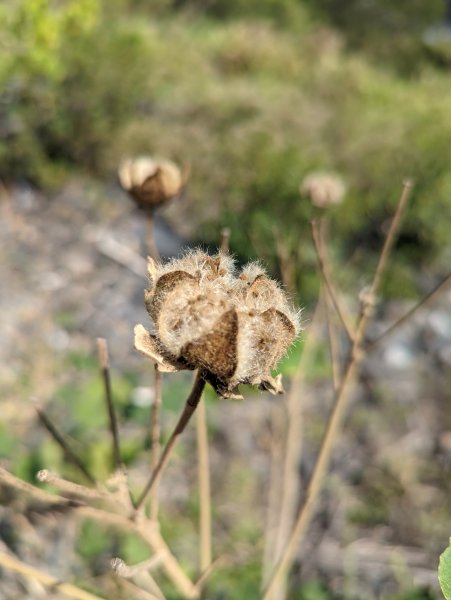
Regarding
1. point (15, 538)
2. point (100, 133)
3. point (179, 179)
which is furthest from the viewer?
point (100, 133)

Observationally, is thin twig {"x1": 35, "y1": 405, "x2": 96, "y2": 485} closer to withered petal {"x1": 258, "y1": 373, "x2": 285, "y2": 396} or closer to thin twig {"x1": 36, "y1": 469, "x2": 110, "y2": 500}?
thin twig {"x1": 36, "y1": 469, "x2": 110, "y2": 500}

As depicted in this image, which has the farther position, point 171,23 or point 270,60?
point 171,23

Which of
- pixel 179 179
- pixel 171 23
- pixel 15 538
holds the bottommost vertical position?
pixel 15 538

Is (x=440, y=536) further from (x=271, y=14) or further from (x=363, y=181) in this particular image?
(x=271, y=14)

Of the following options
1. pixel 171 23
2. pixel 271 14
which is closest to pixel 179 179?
pixel 171 23

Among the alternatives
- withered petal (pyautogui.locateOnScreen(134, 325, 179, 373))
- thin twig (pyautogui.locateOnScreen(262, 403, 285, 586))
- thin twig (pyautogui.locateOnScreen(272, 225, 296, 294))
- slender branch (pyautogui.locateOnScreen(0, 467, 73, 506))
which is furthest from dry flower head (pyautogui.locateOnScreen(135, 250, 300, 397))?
thin twig (pyautogui.locateOnScreen(262, 403, 285, 586))

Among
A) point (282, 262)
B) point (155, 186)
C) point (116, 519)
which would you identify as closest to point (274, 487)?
point (282, 262)

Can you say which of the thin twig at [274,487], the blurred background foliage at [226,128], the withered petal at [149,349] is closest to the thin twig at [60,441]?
the withered petal at [149,349]

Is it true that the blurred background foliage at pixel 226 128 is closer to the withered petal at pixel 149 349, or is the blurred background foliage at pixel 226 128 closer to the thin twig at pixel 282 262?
the thin twig at pixel 282 262

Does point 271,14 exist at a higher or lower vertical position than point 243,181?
higher
